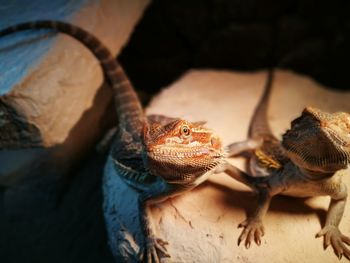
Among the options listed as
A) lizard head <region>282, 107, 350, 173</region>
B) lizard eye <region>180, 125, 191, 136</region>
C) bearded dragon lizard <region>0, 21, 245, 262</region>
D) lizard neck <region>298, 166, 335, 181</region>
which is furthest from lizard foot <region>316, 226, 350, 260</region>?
lizard eye <region>180, 125, 191, 136</region>

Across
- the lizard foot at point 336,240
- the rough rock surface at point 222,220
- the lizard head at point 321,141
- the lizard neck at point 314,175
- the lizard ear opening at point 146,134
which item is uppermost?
the lizard head at point 321,141

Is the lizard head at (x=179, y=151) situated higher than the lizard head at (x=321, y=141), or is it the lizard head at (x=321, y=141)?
the lizard head at (x=321, y=141)

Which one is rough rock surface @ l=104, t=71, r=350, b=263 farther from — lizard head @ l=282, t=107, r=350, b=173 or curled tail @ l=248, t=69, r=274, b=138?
lizard head @ l=282, t=107, r=350, b=173

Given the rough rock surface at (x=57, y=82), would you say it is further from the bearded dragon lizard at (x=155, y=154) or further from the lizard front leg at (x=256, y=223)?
the lizard front leg at (x=256, y=223)

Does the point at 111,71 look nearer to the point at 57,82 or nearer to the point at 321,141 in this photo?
the point at 57,82

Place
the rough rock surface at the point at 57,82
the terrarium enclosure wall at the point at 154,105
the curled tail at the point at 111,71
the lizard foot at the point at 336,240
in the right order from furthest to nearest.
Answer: the curled tail at the point at 111,71
the rough rock surface at the point at 57,82
the terrarium enclosure wall at the point at 154,105
the lizard foot at the point at 336,240

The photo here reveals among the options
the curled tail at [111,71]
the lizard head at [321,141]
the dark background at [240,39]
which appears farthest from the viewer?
the dark background at [240,39]

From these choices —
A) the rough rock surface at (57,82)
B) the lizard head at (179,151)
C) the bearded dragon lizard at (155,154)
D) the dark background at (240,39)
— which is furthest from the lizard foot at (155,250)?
the dark background at (240,39)
